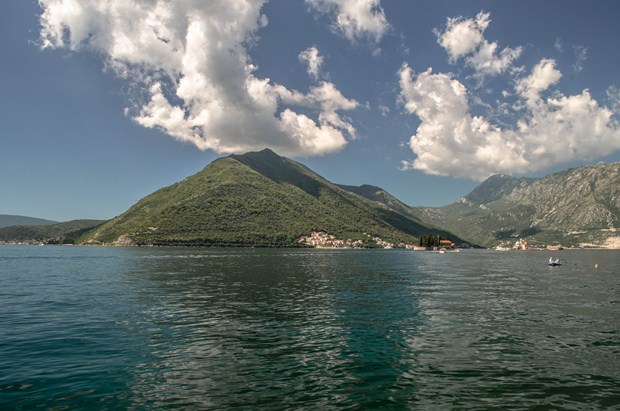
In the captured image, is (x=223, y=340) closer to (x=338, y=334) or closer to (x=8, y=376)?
(x=338, y=334)

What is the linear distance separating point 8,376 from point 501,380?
3091 cm

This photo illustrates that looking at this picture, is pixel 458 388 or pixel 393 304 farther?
pixel 393 304

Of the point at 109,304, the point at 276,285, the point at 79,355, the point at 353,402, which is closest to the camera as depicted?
the point at 353,402

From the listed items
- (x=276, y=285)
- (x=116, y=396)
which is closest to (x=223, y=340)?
(x=116, y=396)

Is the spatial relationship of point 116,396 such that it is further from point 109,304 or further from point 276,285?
point 276,285

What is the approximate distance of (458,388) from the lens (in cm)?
2134

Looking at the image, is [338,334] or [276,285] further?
[276,285]

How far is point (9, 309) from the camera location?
4569 centimetres

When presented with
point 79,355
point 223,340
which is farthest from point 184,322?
point 79,355

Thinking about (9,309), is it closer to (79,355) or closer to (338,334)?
(79,355)

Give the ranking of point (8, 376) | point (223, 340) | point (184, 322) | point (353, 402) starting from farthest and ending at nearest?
point (184, 322)
point (223, 340)
point (8, 376)
point (353, 402)

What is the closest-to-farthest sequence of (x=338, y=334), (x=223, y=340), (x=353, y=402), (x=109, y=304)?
(x=353, y=402) → (x=223, y=340) → (x=338, y=334) → (x=109, y=304)

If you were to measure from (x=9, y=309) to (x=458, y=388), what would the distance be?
5247 cm

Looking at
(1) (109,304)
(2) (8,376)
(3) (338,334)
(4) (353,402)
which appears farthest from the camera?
(1) (109,304)
